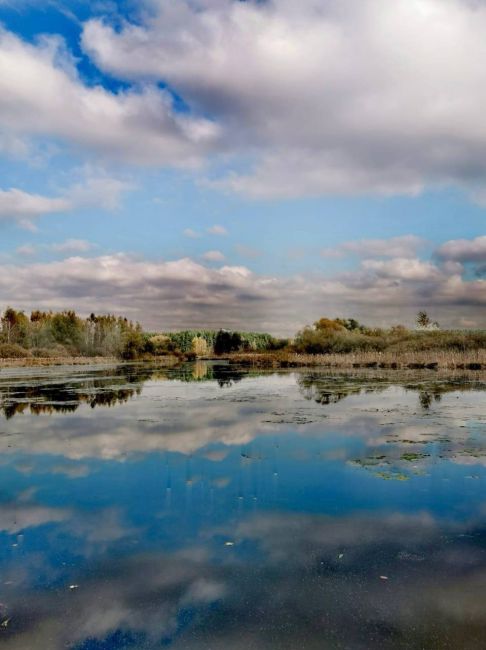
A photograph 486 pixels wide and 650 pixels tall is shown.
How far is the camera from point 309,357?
53.9m

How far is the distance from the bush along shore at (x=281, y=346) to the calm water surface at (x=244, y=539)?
32.0m

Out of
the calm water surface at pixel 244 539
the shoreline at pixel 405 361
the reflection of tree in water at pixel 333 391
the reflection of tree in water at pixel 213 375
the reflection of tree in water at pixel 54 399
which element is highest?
→ the shoreline at pixel 405 361

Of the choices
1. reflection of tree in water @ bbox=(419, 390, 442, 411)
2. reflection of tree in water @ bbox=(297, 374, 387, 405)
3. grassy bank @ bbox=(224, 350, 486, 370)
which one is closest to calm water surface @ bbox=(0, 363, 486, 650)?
reflection of tree in water @ bbox=(419, 390, 442, 411)

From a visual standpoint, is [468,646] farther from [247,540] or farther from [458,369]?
[458,369]

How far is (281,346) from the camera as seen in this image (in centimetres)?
8369

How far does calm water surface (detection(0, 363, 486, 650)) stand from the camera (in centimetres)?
390

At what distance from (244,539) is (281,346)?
78369 millimetres

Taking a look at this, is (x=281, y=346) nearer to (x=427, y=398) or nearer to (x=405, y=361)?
(x=405, y=361)

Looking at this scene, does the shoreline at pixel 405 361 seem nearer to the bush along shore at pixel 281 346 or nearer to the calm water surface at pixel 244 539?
the bush along shore at pixel 281 346

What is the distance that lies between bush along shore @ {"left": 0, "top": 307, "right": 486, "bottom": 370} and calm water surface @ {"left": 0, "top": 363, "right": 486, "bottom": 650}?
105 ft

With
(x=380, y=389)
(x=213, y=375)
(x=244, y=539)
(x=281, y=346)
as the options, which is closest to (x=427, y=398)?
(x=380, y=389)

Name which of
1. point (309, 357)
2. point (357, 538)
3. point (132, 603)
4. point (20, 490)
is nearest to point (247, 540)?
point (357, 538)

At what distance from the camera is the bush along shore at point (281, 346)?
4433 cm

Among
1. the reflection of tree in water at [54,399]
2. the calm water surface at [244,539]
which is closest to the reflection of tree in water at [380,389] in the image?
the calm water surface at [244,539]
